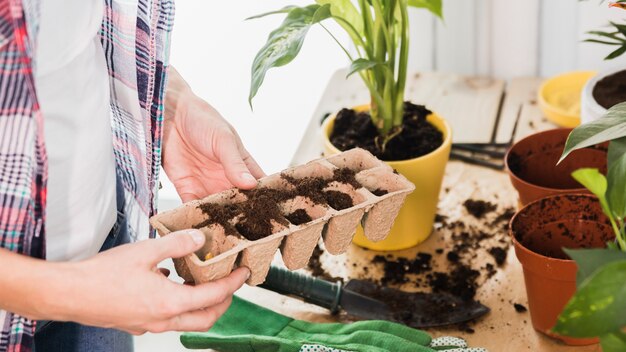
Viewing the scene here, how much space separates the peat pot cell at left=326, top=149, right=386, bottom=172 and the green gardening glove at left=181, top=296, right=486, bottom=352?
21 centimetres

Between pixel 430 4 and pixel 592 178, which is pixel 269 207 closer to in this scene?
pixel 592 178

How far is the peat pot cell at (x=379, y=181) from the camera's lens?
104 cm

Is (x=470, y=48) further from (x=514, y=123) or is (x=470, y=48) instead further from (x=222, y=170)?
(x=222, y=170)

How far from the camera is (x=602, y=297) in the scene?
579 millimetres

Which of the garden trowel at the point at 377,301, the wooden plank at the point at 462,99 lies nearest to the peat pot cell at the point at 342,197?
the garden trowel at the point at 377,301

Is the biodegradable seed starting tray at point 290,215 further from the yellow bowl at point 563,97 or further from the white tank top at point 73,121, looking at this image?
the yellow bowl at point 563,97

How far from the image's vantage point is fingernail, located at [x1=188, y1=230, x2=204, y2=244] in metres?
0.87

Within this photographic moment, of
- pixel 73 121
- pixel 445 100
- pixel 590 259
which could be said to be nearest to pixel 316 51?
pixel 445 100

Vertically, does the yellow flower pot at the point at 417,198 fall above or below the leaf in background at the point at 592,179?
below

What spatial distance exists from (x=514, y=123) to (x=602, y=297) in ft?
3.53

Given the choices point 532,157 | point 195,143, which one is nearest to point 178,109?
point 195,143

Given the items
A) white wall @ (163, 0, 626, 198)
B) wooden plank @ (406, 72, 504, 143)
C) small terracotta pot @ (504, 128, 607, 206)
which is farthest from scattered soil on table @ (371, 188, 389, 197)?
white wall @ (163, 0, 626, 198)

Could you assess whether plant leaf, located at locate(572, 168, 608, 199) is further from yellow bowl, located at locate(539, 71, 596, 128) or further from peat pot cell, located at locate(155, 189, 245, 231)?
yellow bowl, located at locate(539, 71, 596, 128)

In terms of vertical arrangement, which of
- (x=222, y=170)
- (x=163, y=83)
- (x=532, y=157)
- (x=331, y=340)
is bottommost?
(x=331, y=340)
